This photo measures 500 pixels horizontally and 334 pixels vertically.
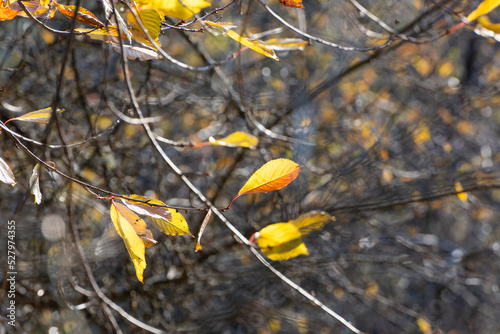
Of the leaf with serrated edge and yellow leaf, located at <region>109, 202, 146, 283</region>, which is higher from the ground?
the leaf with serrated edge

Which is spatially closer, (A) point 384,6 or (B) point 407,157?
(A) point 384,6

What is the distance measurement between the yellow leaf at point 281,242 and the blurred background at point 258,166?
0.29 m

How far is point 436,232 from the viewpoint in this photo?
3.24 metres

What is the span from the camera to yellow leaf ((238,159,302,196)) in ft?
1.89

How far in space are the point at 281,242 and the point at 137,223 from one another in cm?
20

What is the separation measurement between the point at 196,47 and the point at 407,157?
5.54 feet

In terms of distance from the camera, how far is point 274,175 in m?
0.58

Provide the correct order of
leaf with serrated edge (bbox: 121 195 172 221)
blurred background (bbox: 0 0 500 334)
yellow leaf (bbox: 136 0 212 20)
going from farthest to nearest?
1. blurred background (bbox: 0 0 500 334)
2. leaf with serrated edge (bbox: 121 195 172 221)
3. yellow leaf (bbox: 136 0 212 20)

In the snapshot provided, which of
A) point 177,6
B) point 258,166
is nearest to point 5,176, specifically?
point 177,6

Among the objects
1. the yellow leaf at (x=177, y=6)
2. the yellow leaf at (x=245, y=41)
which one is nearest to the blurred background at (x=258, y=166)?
the yellow leaf at (x=245, y=41)

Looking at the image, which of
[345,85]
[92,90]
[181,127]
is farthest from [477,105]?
[92,90]

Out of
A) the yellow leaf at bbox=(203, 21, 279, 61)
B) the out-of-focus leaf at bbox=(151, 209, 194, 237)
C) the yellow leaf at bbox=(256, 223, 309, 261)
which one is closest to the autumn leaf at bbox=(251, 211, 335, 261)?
the yellow leaf at bbox=(256, 223, 309, 261)

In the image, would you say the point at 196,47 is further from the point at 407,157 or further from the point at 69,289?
the point at 407,157

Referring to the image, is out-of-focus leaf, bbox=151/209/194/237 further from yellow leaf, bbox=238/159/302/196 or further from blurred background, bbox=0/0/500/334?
blurred background, bbox=0/0/500/334
